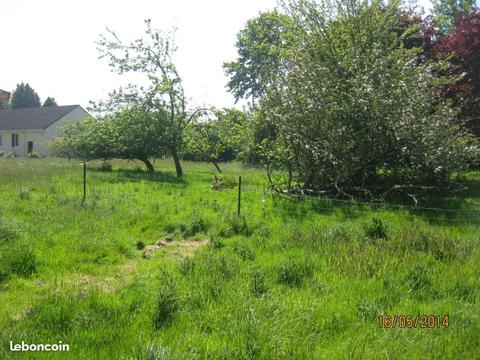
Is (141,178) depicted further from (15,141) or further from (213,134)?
(15,141)

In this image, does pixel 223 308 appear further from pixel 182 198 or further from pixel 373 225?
pixel 182 198

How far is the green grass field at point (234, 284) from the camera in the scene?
3.67 m

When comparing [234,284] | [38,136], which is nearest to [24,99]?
[38,136]

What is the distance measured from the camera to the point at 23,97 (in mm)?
87500

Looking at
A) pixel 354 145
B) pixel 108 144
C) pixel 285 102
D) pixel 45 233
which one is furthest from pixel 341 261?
pixel 108 144

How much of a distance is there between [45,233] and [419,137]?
10.5 meters

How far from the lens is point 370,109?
12.1 meters

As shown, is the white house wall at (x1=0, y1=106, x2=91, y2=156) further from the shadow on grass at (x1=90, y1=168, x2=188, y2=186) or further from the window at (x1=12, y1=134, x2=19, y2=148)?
the shadow on grass at (x1=90, y1=168, x2=188, y2=186)

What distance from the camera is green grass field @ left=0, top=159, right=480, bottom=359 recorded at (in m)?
3.67

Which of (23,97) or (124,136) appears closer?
(124,136)
